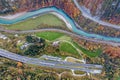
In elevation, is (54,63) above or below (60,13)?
below

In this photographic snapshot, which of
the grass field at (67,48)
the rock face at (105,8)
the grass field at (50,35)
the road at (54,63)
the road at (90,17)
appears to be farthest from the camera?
the road at (90,17)

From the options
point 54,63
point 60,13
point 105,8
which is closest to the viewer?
point 54,63

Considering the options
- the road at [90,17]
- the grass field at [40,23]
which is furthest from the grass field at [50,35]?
the road at [90,17]

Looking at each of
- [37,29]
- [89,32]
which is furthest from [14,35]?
[89,32]

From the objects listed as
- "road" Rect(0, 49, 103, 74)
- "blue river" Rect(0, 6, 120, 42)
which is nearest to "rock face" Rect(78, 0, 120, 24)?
"blue river" Rect(0, 6, 120, 42)

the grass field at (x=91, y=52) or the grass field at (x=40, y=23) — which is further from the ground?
the grass field at (x=40, y=23)

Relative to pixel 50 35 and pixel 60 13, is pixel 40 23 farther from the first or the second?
pixel 60 13

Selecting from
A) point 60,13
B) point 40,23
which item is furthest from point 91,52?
point 40,23

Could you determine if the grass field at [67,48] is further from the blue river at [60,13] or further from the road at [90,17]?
the road at [90,17]
